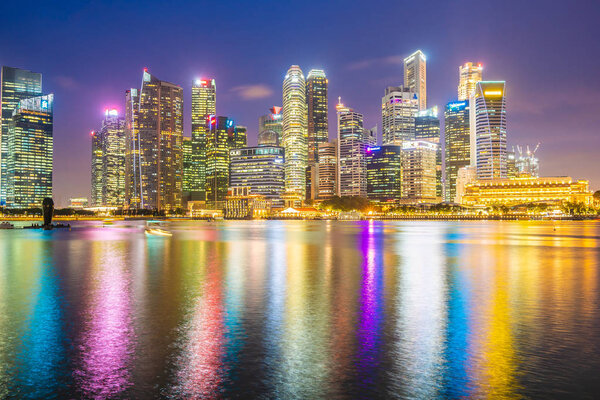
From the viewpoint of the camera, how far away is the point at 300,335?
13.9 metres

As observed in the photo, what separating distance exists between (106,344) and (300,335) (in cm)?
562

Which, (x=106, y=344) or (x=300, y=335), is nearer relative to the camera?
(x=106, y=344)

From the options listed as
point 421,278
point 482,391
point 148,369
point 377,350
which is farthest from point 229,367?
point 421,278

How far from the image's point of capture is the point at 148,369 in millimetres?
10766

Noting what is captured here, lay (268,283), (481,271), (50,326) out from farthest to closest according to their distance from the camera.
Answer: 1. (481,271)
2. (268,283)
3. (50,326)

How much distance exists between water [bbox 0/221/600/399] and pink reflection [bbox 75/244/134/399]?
6 centimetres

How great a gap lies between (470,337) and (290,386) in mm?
6764

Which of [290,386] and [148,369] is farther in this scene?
[148,369]

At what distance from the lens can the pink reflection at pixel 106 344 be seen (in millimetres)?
9816

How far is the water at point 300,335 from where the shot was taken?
9.78m

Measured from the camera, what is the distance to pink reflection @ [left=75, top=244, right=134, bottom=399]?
32.2 feet

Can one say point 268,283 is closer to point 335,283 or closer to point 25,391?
point 335,283

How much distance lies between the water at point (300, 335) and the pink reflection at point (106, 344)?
6cm

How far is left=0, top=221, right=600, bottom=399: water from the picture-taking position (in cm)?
978
